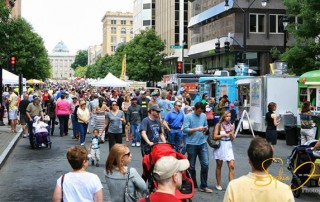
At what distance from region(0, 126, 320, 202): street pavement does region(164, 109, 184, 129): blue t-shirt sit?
124 cm

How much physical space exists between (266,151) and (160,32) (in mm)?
90316

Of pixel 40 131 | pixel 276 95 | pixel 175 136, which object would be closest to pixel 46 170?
pixel 175 136

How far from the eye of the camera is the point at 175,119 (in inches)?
556

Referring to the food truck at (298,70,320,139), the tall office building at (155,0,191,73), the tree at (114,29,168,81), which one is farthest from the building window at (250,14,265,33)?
the food truck at (298,70,320,139)

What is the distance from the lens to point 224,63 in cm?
5731

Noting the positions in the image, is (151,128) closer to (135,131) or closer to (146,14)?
(135,131)

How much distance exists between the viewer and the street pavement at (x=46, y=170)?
11.0 m

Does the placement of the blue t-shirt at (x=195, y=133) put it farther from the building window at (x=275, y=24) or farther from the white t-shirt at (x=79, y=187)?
the building window at (x=275, y=24)

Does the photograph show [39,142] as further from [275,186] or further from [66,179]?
[275,186]

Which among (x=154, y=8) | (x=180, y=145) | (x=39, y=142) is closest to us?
(x=180, y=145)

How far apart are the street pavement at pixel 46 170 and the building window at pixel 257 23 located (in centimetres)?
3243

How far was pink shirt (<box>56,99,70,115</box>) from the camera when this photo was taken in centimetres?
2334

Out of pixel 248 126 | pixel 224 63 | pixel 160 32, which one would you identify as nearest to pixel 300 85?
pixel 248 126

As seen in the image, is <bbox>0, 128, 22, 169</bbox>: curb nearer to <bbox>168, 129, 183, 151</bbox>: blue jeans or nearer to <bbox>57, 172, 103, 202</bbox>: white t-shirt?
<bbox>168, 129, 183, 151</bbox>: blue jeans
